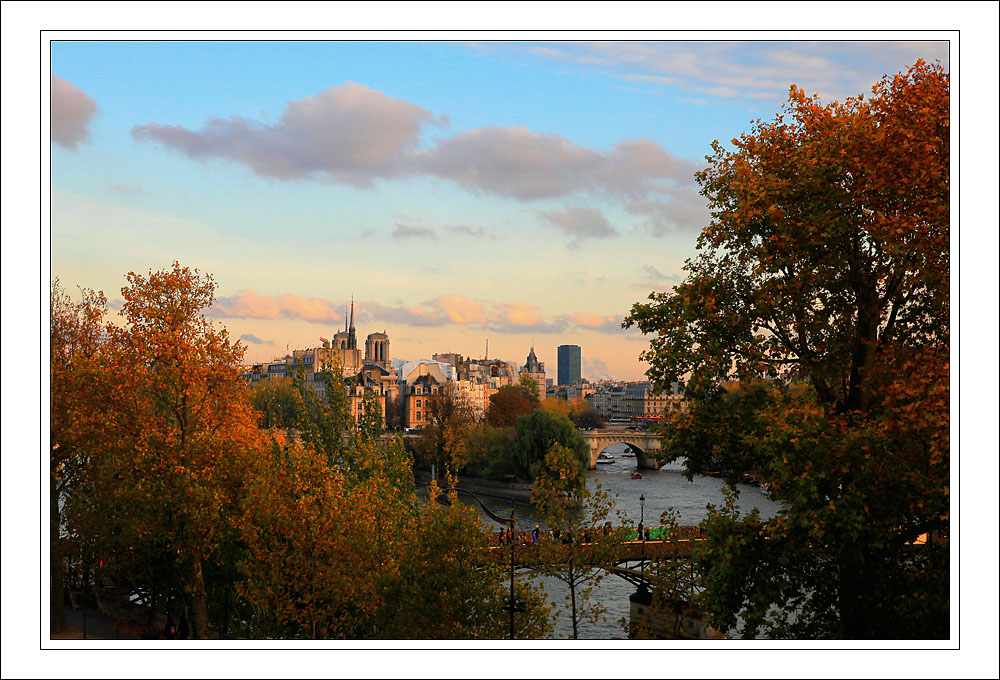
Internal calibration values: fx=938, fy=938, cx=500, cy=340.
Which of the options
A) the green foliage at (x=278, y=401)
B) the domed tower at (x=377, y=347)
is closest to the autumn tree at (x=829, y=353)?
the green foliage at (x=278, y=401)

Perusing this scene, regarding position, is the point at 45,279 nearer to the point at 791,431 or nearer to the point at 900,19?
the point at 791,431

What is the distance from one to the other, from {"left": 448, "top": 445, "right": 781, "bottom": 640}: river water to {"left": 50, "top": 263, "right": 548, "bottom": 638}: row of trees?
11.7 ft

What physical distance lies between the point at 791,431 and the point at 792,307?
3.86 feet

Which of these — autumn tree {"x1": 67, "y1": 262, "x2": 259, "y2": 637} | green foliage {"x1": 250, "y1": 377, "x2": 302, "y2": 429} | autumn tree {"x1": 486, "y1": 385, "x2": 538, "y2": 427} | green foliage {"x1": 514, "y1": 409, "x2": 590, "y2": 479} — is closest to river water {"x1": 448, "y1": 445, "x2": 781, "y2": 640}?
green foliage {"x1": 514, "y1": 409, "x2": 590, "y2": 479}

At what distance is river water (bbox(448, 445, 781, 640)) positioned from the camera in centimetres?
1471

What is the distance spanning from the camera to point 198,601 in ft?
31.3

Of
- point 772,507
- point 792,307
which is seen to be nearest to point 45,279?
point 792,307

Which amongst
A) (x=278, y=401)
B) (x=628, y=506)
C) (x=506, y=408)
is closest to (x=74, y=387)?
(x=278, y=401)

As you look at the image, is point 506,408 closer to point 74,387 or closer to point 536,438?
point 536,438

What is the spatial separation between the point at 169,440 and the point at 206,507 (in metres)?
0.74

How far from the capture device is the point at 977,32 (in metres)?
5.94

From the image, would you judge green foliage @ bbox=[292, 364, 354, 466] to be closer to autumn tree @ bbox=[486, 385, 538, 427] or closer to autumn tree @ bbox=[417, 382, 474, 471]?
autumn tree @ bbox=[417, 382, 474, 471]

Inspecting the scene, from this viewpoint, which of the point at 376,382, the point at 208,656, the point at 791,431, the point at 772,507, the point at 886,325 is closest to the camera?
the point at 208,656

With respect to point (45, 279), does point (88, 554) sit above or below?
below
